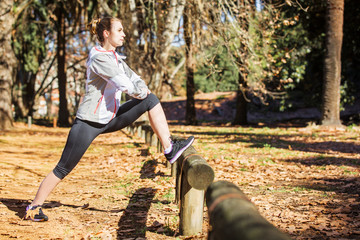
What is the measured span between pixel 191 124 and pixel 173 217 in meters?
18.8

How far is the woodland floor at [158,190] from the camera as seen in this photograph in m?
4.20

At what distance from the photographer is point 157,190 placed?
20.1ft

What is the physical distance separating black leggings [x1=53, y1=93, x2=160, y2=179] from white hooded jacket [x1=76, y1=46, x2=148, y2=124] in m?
0.09

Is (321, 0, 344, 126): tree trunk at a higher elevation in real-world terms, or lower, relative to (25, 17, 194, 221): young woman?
higher

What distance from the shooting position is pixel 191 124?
23.4m

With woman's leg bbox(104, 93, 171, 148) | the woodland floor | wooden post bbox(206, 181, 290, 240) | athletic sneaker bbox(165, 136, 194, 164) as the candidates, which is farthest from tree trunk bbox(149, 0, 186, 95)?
wooden post bbox(206, 181, 290, 240)

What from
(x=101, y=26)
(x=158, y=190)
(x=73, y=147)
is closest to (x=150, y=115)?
(x=73, y=147)

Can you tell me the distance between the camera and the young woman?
3.99 meters

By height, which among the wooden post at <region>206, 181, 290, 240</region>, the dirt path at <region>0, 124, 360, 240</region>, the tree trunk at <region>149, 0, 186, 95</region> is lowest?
the dirt path at <region>0, 124, 360, 240</region>

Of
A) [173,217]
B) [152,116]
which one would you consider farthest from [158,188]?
[152,116]

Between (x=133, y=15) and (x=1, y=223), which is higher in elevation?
(x=133, y=15)

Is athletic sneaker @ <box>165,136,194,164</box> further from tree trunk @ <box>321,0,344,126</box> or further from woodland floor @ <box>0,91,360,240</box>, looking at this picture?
tree trunk @ <box>321,0,344,126</box>

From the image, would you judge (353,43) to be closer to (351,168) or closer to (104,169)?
(351,168)

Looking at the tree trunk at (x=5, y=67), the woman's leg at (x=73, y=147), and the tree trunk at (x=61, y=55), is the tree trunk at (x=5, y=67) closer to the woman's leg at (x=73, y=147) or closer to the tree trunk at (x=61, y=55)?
the tree trunk at (x=61, y=55)
